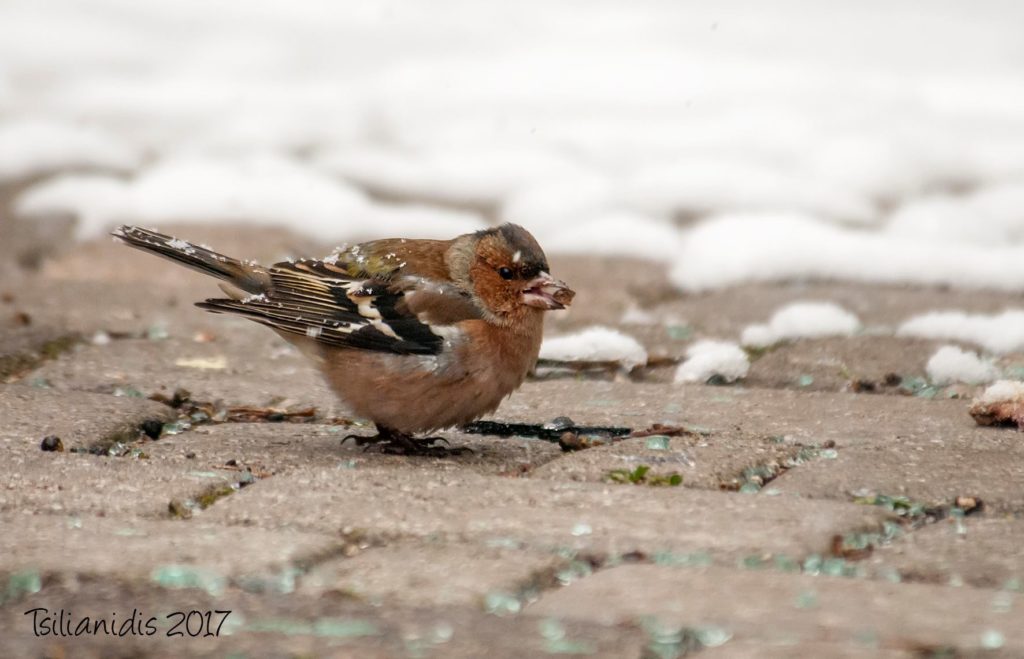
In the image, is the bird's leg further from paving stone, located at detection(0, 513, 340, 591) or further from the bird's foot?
paving stone, located at detection(0, 513, 340, 591)

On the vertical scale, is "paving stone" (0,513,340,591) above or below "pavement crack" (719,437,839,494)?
below

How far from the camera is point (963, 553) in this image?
2719 millimetres

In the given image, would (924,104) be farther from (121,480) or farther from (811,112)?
(121,480)

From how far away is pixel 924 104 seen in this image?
30.2ft

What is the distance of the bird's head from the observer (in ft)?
12.7

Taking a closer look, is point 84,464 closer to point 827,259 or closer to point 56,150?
point 827,259

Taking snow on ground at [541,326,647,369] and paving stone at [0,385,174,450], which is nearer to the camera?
paving stone at [0,385,174,450]

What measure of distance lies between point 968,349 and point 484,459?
177 cm

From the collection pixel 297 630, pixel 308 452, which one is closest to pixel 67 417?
pixel 308 452

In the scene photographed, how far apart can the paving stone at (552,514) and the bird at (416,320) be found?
488 mm

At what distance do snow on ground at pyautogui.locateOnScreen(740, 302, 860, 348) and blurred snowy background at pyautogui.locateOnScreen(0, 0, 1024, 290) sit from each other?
0.76m

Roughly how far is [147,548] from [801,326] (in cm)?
276

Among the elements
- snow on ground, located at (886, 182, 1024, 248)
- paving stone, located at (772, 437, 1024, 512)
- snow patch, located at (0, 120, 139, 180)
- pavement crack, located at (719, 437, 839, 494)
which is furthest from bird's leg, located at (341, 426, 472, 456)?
snow patch, located at (0, 120, 139, 180)

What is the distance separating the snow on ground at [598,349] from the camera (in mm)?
4670
